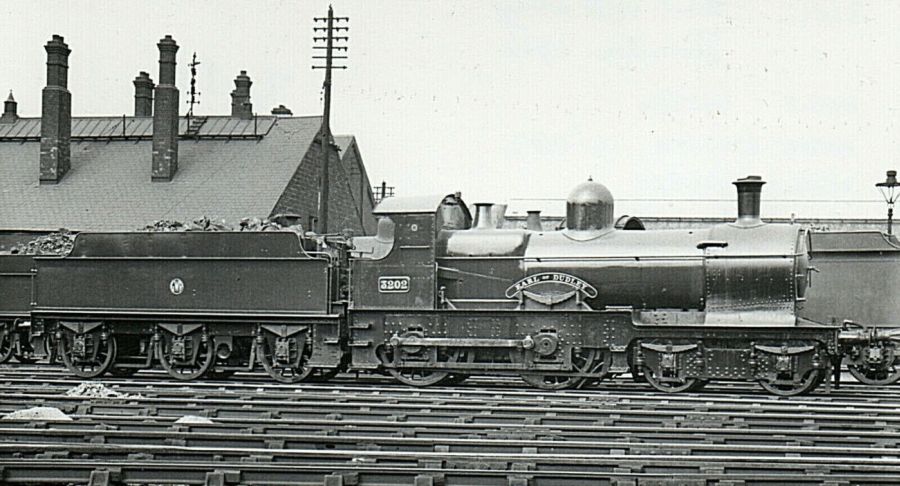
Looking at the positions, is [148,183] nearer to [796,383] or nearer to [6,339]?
[6,339]

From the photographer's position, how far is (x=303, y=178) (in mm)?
30391

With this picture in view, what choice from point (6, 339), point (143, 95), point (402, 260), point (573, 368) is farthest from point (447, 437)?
point (143, 95)

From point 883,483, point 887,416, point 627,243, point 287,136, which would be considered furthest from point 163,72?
point 883,483

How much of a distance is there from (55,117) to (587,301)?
24.0 metres

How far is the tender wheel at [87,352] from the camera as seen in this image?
49.2 ft

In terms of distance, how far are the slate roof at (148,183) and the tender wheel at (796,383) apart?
18.3m

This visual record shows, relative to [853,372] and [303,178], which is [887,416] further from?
[303,178]

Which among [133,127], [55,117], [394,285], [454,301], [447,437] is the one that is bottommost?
[447,437]

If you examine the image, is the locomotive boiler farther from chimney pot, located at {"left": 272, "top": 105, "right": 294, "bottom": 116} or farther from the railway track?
chimney pot, located at {"left": 272, "top": 105, "right": 294, "bottom": 116}

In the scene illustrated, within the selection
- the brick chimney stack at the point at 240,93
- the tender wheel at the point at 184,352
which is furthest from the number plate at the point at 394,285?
the brick chimney stack at the point at 240,93

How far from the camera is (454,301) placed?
14.0m

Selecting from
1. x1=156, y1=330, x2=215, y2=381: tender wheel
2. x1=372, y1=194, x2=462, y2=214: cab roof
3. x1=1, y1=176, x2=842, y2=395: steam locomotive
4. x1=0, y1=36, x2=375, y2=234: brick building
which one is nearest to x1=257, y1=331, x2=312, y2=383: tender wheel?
x1=1, y1=176, x2=842, y2=395: steam locomotive

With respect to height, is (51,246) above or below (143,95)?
below

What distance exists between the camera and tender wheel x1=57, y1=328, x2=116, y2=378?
1500 cm
